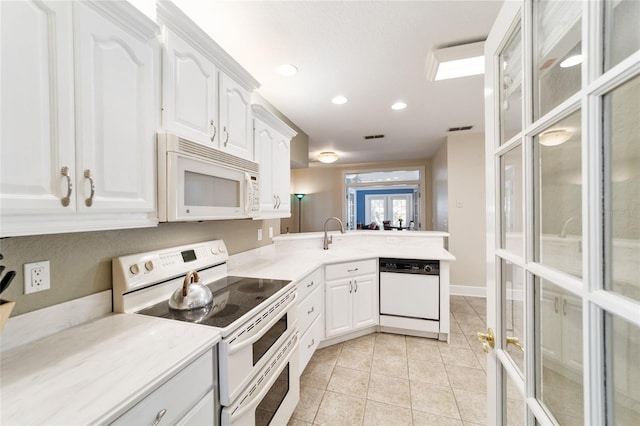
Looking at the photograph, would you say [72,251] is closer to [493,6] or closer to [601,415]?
[601,415]

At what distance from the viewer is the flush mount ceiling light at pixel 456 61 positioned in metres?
1.80

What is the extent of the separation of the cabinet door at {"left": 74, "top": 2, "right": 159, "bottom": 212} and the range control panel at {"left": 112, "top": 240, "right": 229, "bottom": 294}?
0.35 m

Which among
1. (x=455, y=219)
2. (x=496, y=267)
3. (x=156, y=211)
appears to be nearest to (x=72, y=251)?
(x=156, y=211)

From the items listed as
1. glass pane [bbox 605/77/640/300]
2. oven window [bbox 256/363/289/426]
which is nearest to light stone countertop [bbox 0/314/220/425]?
oven window [bbox 256/363/289/426]

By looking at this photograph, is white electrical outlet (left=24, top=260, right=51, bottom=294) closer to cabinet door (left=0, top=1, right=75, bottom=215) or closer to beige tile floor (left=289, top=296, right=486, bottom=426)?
cabinet door (left=0, top=1, right=75, bottom=215)

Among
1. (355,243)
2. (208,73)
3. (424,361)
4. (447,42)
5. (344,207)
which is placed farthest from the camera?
(344,207)

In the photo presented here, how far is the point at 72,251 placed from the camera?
1077 millimetres

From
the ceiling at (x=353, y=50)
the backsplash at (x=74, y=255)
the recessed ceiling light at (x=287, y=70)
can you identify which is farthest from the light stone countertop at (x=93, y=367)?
the recessed ceiling light at (x=287, y=70)

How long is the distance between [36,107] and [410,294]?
2878 millimetres

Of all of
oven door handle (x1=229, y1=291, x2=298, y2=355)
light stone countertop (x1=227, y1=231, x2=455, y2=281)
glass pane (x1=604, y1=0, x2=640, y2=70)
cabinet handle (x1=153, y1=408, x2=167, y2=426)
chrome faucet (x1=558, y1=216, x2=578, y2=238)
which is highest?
glass pane (x1=604, y1=0, x2=640, y2=70)

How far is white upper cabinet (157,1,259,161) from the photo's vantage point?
1.22 m

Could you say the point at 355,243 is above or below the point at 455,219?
below

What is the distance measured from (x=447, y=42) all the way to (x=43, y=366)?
2.63m

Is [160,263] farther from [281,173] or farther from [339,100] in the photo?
[339,100]
